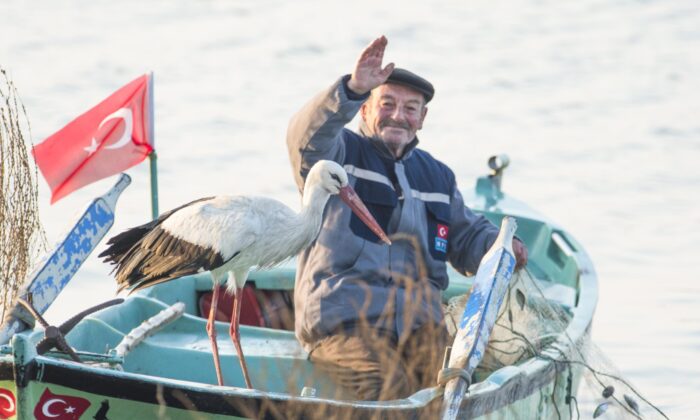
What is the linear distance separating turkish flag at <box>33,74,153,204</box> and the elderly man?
173 cm

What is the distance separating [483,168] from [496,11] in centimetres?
618

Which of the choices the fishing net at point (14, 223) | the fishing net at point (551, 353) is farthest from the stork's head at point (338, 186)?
the fishing net at point (14, 223)

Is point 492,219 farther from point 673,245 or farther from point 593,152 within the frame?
point 593,152

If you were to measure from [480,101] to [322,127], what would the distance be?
32.7ft

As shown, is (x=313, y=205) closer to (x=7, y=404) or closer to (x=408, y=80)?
(x=408, y=80)

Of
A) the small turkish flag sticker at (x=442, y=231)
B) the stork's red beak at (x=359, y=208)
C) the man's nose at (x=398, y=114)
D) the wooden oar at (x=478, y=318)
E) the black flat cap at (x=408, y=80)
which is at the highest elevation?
the black flat cap at (x=408, y=80)

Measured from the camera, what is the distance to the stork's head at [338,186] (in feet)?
27.5

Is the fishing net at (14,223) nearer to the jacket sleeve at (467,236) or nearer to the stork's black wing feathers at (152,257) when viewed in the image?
the stork's black wing feathers at (152,257)

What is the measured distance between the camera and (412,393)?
862 centimetres

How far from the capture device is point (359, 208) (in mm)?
8484

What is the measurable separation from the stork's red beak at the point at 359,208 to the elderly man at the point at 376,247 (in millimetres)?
185

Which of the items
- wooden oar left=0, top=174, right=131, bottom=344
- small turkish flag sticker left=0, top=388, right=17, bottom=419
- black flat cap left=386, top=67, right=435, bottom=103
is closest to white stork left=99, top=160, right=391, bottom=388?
wooden oar left=0, top=174, right=131, bottom=344

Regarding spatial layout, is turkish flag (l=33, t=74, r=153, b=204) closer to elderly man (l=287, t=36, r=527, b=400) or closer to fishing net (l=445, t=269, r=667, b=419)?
elderly man (l=287, t=36, r=527, b=400)

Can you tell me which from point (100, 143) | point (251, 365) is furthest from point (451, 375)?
point (100, 143)
